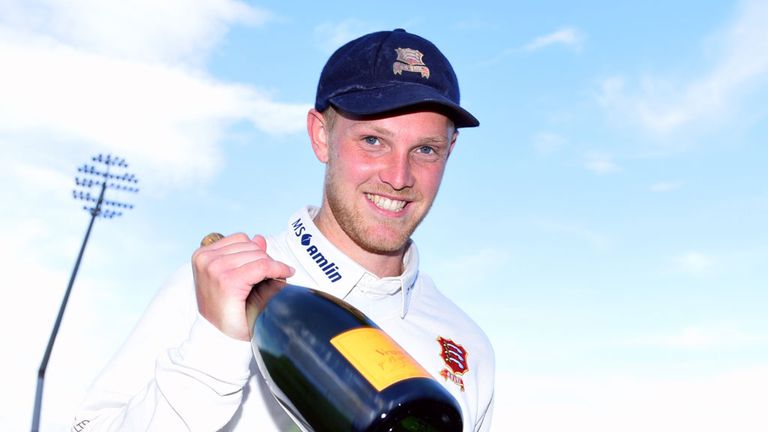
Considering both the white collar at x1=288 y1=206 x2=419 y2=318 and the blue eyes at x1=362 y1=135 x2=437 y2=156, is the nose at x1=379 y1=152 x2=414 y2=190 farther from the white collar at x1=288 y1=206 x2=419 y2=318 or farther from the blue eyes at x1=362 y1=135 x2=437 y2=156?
the white collar at x1=288 y1=206 x2=419 y2=318

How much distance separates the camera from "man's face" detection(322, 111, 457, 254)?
352 cm

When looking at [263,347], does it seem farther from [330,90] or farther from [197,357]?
[330,90]

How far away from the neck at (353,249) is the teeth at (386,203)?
0.83ft

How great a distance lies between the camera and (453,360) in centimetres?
391

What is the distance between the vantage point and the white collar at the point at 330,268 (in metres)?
3.58

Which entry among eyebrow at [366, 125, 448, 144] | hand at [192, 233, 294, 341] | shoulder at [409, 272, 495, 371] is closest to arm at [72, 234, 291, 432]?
hand at [192, 233, 294, 341]

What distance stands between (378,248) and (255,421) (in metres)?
0.96

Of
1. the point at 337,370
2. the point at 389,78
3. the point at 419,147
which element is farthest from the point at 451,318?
the point at 337,370

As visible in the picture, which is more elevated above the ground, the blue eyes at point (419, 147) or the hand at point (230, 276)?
the blue eyes at point (419, 147)

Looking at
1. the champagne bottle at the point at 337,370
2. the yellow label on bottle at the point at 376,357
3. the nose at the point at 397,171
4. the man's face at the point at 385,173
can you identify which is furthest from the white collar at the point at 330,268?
the yellow label on bottle at the point at 376,357

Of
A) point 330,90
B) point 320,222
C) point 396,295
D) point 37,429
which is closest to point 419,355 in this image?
point 396,295

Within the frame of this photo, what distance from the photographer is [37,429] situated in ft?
68.8

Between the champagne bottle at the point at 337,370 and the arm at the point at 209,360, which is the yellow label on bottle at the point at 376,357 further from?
the arm at the point at 209,360

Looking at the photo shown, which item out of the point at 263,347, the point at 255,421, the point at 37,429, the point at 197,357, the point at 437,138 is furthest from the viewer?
the point at 37,429
